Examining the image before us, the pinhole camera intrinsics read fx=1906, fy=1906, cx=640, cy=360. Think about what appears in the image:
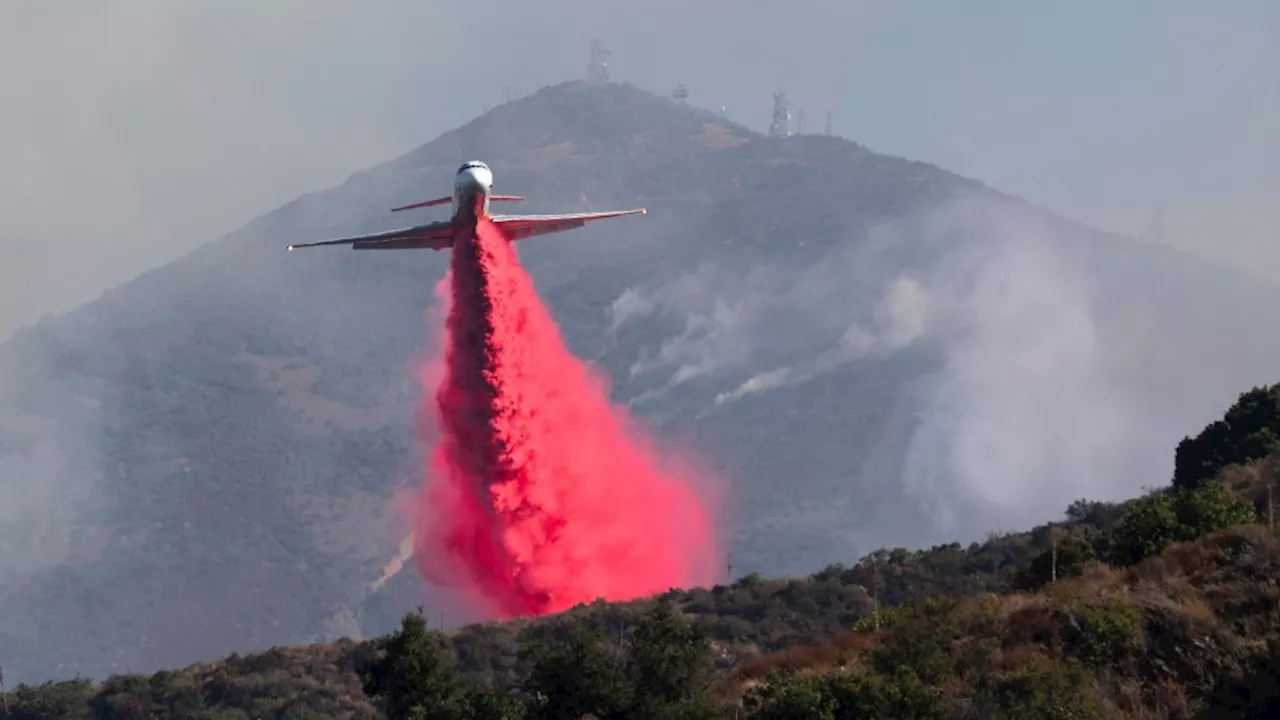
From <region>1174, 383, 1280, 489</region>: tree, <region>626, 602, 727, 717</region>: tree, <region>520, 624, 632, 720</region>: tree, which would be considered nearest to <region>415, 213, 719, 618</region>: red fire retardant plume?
<region>1174, 383, 1280, 489</region>: tree

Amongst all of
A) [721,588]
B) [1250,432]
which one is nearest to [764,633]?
[721,588]

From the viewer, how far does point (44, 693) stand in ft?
276

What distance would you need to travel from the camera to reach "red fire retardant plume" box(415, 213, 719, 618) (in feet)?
286

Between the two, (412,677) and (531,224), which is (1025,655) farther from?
(531,224)

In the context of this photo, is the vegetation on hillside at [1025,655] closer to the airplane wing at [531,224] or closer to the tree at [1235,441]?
the tree at [1235,441]

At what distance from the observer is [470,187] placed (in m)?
82.9

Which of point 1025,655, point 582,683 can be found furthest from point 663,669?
point 1025,655

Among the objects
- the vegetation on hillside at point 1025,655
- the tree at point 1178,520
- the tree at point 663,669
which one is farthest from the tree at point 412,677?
the tree at point 1178,520

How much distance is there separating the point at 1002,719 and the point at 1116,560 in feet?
46.4

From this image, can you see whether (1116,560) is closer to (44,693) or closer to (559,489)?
(559,489)

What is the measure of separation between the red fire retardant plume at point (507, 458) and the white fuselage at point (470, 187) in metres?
1.20

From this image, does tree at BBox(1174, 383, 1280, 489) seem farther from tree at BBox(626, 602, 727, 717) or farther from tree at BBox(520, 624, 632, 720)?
tree at BBox(520, 624, 632, 720)

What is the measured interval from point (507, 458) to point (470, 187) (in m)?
13.0

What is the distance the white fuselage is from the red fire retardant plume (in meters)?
1.20
